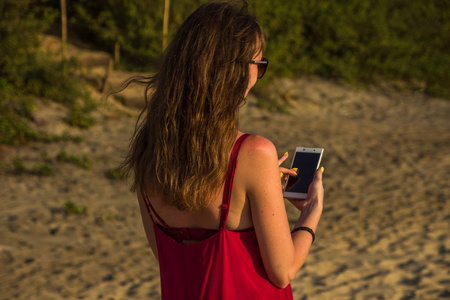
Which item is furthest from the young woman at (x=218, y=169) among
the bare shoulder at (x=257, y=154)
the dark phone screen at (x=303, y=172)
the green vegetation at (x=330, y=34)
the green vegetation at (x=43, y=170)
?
the green vegetation at (x=330, y=34)

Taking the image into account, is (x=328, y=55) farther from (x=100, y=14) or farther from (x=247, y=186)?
(x=247, y=186)

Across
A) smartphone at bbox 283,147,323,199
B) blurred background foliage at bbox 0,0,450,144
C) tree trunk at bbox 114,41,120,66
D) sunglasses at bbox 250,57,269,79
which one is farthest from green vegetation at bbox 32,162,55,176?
sunglasses at bbox 250,57,269,79

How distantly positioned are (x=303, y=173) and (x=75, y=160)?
6.25 m

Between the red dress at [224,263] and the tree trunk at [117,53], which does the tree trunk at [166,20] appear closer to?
the tree trunk at [117,53]

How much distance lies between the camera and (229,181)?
4.26 feet

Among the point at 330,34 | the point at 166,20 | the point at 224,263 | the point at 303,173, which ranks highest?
the point at 303,173

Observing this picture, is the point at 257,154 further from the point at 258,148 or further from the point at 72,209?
the point at 72,209

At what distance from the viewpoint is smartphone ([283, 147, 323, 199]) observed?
1639 mm

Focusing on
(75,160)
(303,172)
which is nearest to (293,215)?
(75,160)

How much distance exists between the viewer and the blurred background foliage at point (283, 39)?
30.0ft

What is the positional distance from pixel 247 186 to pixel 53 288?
3.47 m

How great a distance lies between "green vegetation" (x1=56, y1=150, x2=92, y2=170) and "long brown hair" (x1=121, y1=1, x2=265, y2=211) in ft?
20.6

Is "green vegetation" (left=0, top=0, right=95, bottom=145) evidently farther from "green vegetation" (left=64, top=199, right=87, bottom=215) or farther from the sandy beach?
"green vegetation" (left=64, top=199, right=87, bottom=215)

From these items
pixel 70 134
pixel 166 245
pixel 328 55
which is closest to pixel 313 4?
pixel 328 55
